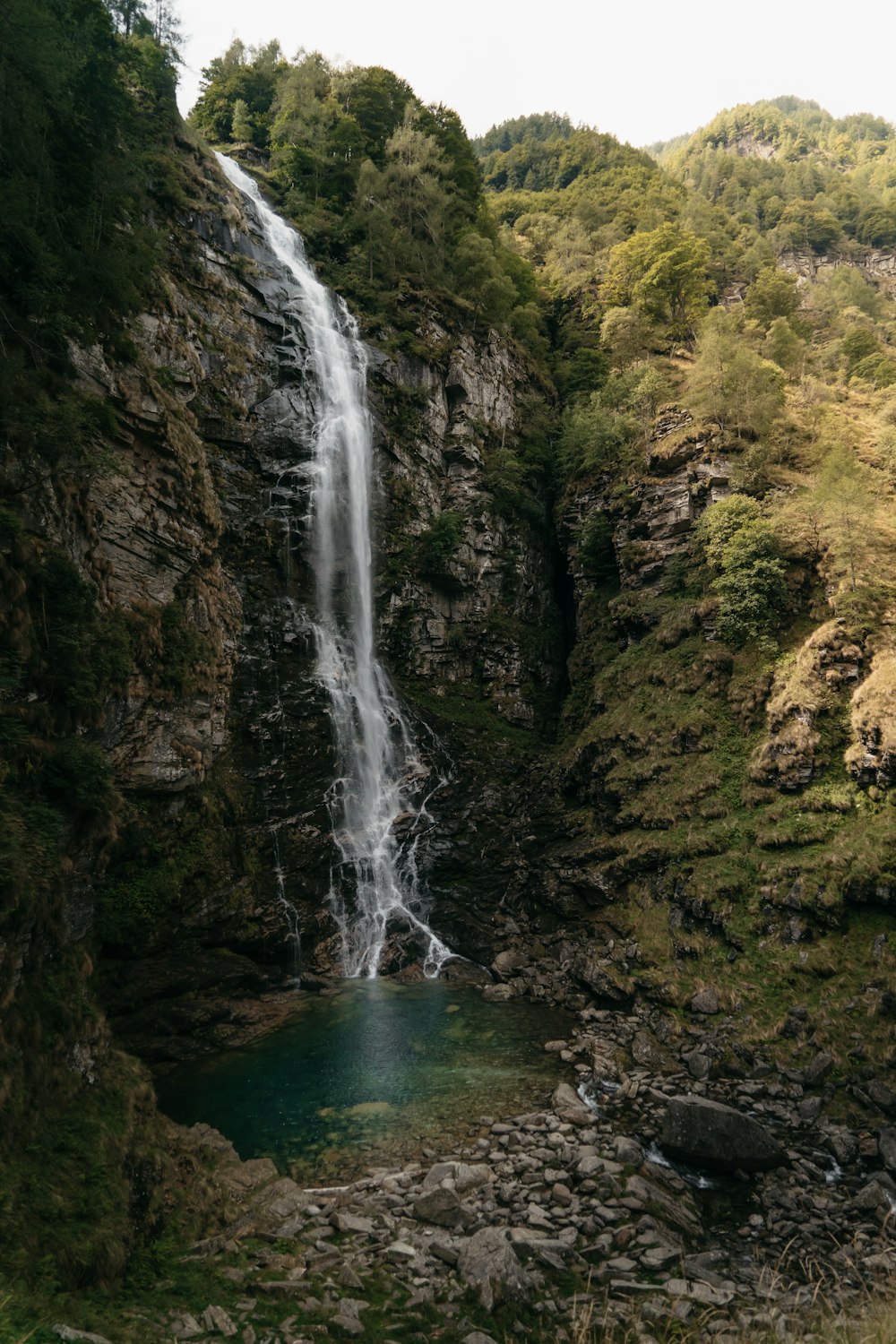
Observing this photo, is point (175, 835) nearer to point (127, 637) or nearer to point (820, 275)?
point (127, 637)

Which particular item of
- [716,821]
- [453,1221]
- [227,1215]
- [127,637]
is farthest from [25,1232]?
[716,821]

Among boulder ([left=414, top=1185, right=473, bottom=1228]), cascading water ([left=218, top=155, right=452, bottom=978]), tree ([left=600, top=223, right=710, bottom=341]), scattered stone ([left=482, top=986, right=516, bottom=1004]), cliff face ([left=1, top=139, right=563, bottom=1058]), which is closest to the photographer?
boulder ([left=414, top=1185, right=473, bottom=1228])

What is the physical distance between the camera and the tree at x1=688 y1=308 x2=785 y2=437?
28411 millimetres

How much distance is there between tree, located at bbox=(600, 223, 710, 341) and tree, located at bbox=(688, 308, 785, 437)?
1288 cm

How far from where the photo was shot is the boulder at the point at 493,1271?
27.9 ft

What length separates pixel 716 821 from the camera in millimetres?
20469

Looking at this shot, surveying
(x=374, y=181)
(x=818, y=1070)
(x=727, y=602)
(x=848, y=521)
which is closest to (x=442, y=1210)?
(x=818, y=1070)

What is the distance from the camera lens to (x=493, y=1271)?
346 inches

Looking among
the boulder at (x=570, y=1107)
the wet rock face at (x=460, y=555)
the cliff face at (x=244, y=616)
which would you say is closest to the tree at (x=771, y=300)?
the cliff face at (x=244, y=616)

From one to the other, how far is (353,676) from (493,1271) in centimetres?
2168

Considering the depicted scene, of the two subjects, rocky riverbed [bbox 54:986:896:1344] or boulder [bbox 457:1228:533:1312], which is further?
boulder [bbox 457:1228:533:1312]

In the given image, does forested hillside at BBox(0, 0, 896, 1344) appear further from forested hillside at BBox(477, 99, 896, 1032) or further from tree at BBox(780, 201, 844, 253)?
tree at BBox(780, 201, 844, 253)

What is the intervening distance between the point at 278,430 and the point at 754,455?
814 inches

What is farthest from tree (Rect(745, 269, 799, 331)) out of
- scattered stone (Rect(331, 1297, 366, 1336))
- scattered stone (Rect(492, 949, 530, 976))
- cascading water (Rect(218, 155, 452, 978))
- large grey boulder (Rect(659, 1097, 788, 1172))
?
scattered stone (Rect(331, 1297, 366, 1336))
